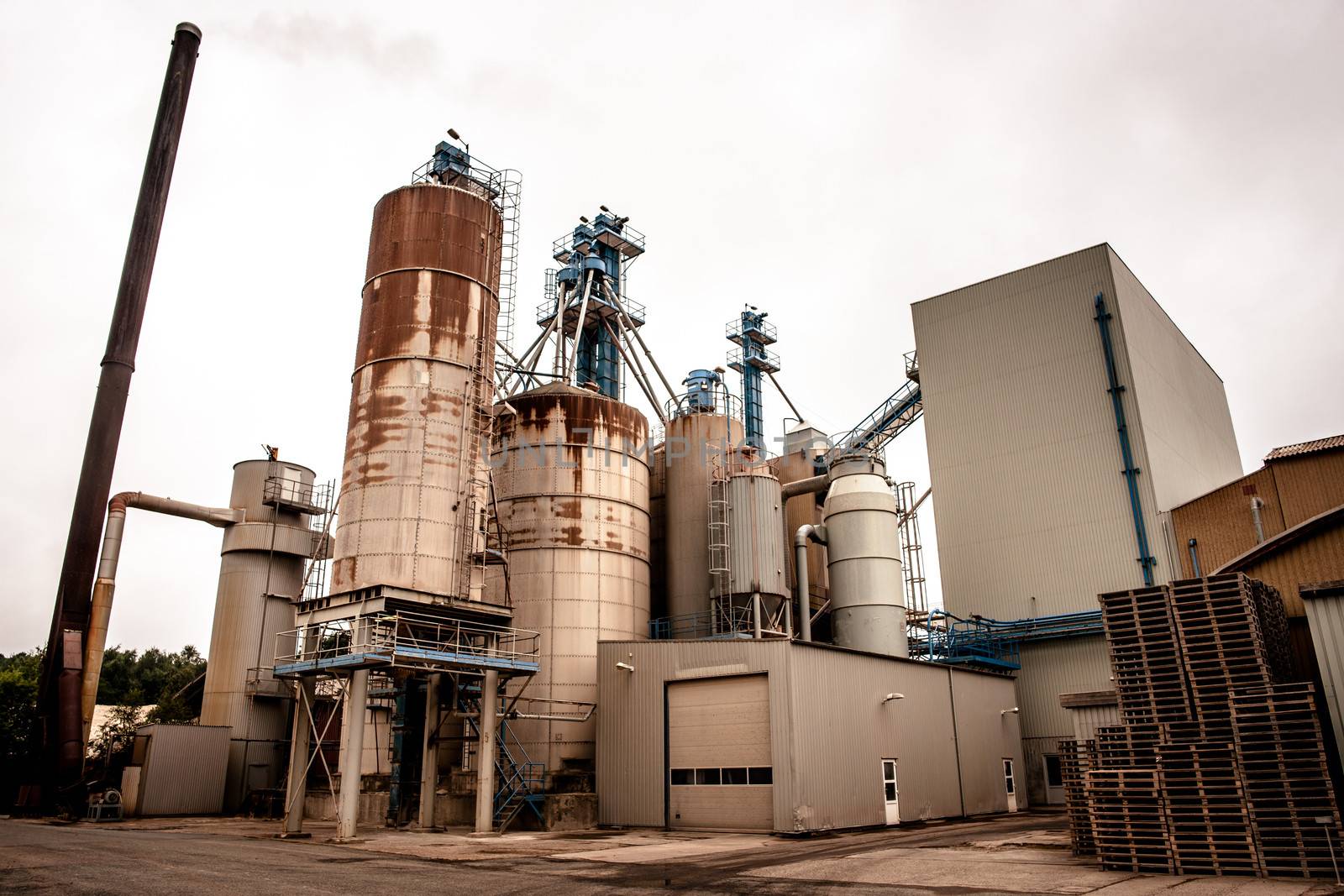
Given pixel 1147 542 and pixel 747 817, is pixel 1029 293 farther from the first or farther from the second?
pixel 747 817

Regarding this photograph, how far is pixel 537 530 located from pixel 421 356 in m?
8.72

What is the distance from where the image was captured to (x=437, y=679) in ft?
87.7

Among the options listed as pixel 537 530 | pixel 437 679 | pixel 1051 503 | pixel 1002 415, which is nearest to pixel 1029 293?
pixel 1002 415

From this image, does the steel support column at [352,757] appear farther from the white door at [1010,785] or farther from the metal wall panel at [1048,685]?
the metal wall panel at [1048,685]

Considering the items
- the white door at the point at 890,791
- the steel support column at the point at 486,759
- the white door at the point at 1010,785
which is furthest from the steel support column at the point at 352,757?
the white door at the point at 1010,785

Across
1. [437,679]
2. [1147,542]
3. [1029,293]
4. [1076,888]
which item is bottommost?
[1076,888]

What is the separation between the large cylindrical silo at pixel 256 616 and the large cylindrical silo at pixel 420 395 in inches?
571

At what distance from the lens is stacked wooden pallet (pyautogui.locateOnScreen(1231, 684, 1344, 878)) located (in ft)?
47.4

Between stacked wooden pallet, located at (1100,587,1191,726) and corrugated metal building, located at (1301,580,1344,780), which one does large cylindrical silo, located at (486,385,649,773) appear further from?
corrugated metal building, located at (1301,580,1344,780)

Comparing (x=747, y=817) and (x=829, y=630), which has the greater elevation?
(x=829, y=630)

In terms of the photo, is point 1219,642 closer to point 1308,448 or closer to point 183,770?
point 1308,448

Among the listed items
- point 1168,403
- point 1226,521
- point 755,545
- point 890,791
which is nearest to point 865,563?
point 755,545

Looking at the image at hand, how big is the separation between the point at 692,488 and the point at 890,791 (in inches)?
600

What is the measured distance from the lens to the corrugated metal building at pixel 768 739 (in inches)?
1012
